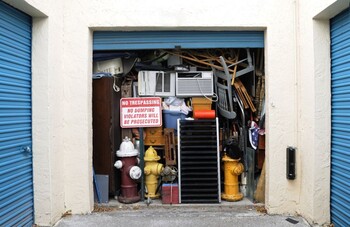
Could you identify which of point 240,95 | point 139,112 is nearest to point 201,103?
point 240,95

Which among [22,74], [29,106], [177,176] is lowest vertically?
[177,176]

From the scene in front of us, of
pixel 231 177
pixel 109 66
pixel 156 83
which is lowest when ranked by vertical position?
pixel 231 177

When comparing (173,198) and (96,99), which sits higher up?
(96,99)

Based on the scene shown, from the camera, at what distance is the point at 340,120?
12.8 feet

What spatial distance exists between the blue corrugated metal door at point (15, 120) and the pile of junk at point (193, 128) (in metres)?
1.29

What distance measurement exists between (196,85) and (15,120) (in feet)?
9.09

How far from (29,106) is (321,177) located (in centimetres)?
399

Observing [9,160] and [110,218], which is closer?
[9,160]

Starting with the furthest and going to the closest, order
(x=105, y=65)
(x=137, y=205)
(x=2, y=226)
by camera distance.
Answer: (x=105, y=65), (x=137, y=205), (x=2, y=226)

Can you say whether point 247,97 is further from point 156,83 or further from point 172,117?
point 156,83

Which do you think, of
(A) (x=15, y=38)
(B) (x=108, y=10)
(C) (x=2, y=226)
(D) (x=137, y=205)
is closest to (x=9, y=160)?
(C) (x=2, y=226)

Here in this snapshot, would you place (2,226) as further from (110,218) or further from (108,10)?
(108,10)

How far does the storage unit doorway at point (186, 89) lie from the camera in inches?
185

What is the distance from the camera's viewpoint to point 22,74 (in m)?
3.88
